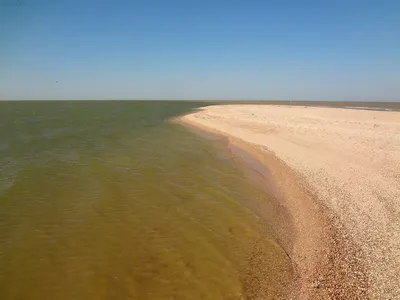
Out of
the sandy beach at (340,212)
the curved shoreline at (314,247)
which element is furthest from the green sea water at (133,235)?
the sandy beach at (340,212)

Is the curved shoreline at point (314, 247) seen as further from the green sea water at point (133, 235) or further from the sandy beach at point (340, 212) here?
the green sea water at point (133, 235)

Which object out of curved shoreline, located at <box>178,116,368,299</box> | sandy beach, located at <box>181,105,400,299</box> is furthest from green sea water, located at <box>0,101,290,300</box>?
sandy beach, located at <box>181,105,400,299</box>

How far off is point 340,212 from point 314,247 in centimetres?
222

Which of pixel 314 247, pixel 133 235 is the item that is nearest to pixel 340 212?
pixel 314 247

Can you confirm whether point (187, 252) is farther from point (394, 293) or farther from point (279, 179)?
point (279, 179)

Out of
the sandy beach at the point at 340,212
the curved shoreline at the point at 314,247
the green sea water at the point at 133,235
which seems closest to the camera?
the curved shoreline at the point at 314,247

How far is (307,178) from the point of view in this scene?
41.8ft

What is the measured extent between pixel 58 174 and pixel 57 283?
9.03m

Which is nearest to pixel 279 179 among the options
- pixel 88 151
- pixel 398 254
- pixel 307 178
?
pixel 307 178

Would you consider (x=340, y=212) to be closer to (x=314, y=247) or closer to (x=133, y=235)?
(x=314, y=247)

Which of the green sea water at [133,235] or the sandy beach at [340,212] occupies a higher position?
the sandy beach at [340,212]

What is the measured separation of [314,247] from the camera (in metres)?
7.43

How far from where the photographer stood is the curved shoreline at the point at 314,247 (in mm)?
5750

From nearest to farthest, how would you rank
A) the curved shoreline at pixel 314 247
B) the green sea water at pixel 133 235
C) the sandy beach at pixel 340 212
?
the curved shoreline at pixel 314 247, the sandy beach at pixel 340 212, the green sea water at pixel 133 235
